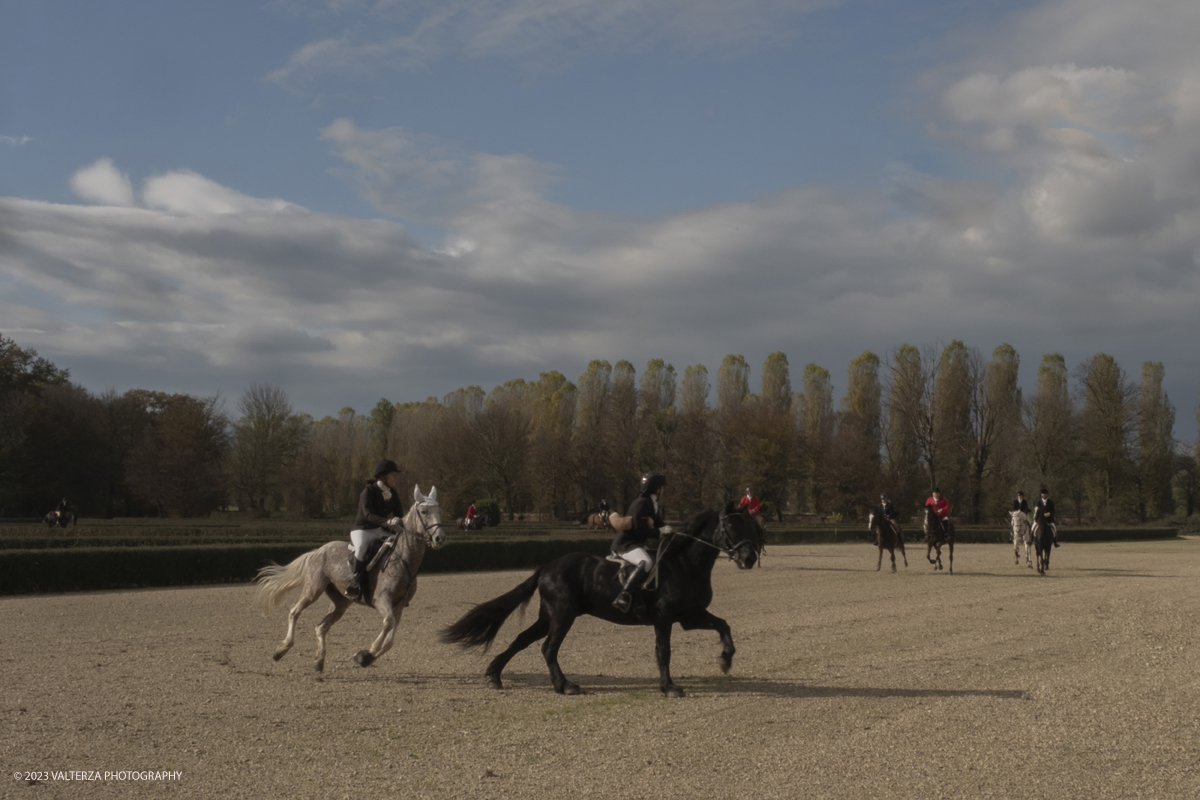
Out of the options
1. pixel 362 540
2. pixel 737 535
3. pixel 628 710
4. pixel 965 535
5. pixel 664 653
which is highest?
pixel 737 535

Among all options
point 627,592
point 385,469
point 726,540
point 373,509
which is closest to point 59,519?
point 373,509

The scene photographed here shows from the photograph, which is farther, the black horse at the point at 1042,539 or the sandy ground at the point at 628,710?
the black horse at the point at 1042,539

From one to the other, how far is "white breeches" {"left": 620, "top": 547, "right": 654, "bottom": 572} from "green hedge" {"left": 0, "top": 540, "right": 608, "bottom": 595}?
46.2 feet

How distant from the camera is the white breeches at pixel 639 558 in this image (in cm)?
787

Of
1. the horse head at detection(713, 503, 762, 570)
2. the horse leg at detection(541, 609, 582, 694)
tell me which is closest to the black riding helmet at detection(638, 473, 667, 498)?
the horse head at detection(713, 503, 762, 570)

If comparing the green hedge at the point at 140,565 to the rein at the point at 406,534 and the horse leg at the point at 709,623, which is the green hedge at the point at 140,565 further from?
the horse leg at the point at 709,623

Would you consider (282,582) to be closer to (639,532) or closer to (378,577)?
(378,577)

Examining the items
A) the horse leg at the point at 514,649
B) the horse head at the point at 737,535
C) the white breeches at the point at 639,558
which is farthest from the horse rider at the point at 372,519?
the horse head at the point at 737,535

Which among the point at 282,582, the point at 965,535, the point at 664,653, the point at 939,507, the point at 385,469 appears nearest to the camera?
the point at 664,653

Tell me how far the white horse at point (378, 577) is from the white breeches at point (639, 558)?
1.75 metres

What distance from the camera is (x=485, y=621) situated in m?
8.33

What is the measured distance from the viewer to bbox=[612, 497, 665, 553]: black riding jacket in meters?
8.12

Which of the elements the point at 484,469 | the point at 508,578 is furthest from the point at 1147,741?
the point at 484,469

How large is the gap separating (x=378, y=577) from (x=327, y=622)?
88 centimetres
